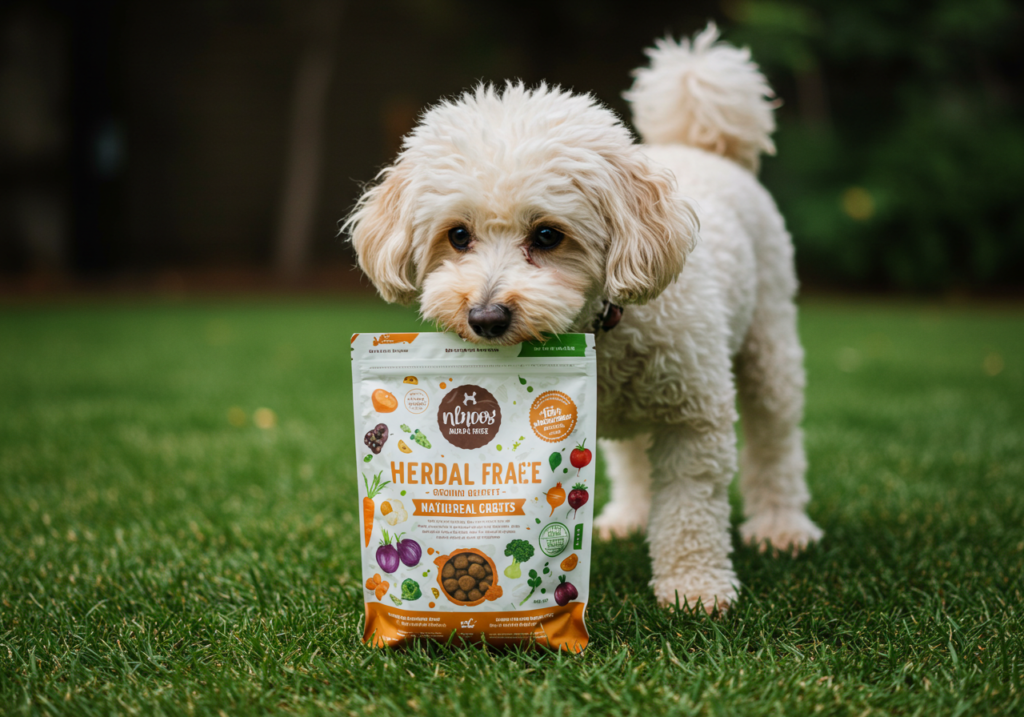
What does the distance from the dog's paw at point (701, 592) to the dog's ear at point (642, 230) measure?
0.86 metres

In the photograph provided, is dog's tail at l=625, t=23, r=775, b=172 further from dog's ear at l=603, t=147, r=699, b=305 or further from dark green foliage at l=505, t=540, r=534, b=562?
dark green foliage at l=505, t=540, r=534, b=562

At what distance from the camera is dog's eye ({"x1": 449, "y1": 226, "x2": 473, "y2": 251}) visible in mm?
2205

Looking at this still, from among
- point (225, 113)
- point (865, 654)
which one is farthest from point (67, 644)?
point (225, 113)

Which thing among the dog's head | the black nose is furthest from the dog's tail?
the black nose

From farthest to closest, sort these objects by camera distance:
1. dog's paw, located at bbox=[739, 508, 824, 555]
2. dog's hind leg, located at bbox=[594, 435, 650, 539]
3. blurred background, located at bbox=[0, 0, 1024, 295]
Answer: blurred background, located at bbox=[0, 0, 1024, 295], dog's hind leg, located at bbox=[594, 435, 650, 539], dog's paw, located at bbox=[739, 508, 824, 555]

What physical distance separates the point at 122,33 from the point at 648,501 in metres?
16.8

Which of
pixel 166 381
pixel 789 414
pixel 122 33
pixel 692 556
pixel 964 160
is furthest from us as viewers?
pixel 122 33

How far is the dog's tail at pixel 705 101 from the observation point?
315 centimetres

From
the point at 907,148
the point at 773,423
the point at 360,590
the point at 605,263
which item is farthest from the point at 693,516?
the point at 907,148

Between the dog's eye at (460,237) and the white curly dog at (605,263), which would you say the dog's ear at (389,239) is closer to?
the white curly dog at (605,263)

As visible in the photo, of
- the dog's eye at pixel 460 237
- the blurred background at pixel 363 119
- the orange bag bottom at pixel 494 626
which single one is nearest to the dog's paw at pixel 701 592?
the orange bag bottom at pixel 494 626

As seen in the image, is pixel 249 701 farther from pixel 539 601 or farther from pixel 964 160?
pixel 964 160

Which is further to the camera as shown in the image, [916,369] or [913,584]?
[916,369]

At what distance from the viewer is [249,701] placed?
1826 mm
